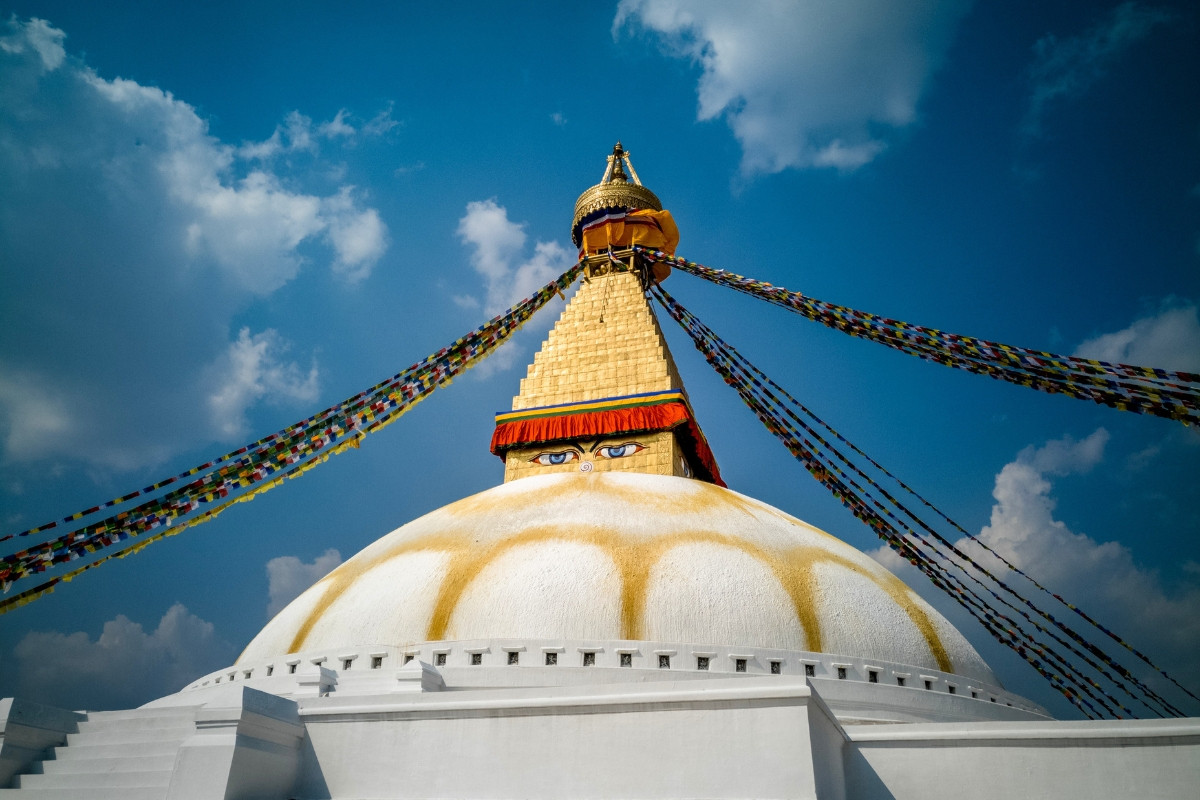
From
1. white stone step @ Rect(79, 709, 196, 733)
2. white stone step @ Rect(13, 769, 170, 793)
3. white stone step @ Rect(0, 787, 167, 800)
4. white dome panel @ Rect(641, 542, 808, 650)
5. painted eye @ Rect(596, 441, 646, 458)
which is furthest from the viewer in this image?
painted eye @ Rect(596, 441, 646, 458)

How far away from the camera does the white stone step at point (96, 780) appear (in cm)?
568

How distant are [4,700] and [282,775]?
7.39ft

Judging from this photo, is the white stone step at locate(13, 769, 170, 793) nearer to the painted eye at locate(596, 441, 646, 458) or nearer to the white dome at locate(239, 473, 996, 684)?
the white dome at locate(239, 473, 996, 684)

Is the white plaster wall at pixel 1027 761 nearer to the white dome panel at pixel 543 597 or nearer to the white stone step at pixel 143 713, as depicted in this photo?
the white dome panel at pixel 543 597

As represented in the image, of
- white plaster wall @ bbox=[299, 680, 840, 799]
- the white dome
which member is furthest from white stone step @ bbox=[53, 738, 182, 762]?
the white dome

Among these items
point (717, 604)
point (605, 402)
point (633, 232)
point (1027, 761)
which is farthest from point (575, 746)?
point (633, 232)

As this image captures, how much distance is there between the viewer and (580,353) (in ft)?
43.3

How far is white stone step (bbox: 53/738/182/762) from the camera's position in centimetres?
596

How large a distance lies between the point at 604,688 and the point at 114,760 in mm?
3703

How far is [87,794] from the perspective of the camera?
568 centimetres

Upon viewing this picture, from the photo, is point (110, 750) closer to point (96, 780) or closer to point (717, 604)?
point (96, 780)

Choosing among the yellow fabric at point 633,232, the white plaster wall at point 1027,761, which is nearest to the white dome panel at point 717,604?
the white plaster wall at point 1027,761

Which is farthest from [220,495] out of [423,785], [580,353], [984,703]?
[984,703]

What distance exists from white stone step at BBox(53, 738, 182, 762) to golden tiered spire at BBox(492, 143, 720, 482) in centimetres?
646
